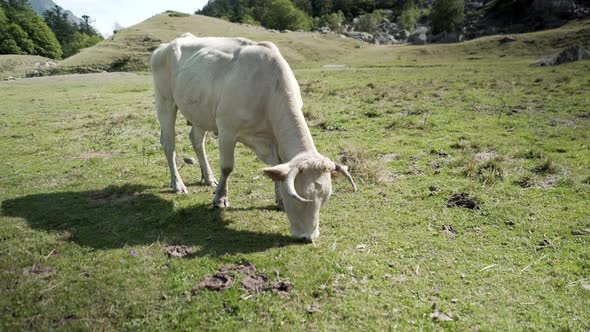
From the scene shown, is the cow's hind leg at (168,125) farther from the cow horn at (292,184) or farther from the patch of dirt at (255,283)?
the patch of dirt at (255,283)

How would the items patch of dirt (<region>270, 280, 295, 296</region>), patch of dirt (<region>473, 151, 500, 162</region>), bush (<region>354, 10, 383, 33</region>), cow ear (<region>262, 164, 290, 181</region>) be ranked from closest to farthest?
patch of dirt (<region>270, 280, 295, 296</region>), cow ear (<region>262, 164, 290, 181</region>), patch of dirt (<region>473, 151, 500, 162</region>), bush (<region>354, 10, 383, 33</region>)

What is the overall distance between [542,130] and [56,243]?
13.6 m

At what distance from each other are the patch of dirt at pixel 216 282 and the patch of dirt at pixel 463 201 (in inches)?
179

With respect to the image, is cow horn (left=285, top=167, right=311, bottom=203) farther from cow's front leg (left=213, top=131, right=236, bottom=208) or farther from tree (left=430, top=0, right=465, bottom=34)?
tree (left=430, top=0, right=465, bottom=34)

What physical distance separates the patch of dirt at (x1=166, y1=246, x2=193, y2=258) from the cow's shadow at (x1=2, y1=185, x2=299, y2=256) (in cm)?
14

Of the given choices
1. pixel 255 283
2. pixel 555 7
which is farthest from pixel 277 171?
pixel 555 7

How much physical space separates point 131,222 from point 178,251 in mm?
1559

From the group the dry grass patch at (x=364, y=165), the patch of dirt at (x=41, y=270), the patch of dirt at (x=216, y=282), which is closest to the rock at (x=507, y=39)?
the dry grass patch at (x=364, y=165)

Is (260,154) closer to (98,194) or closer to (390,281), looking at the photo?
(390,281)

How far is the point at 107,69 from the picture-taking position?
51719 millimetres

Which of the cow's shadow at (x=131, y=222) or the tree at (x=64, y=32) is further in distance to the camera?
Answer: the tree at (x=64, y=32)

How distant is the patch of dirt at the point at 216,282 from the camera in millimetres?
4535

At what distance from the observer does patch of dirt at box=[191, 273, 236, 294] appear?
4.54m

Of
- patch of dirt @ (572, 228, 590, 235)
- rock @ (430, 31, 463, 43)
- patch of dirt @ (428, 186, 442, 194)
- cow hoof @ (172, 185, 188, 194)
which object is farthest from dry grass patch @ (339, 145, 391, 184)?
rock @ (430, 31, 463, 43)
